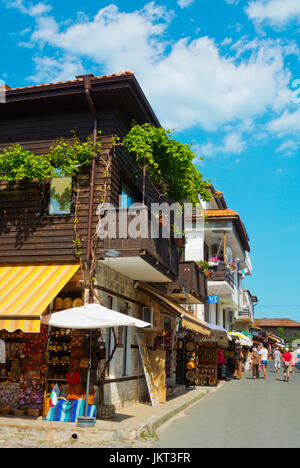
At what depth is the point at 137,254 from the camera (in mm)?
11984

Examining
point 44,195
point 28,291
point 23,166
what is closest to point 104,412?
point 28,291

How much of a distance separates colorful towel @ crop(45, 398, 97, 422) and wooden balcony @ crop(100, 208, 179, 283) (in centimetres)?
341

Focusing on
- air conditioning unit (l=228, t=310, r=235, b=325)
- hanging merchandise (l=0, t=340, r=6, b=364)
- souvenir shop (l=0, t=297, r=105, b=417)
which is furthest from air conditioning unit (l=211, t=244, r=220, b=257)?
hanging merchandise (l=0, t=340, r=6, b=364)

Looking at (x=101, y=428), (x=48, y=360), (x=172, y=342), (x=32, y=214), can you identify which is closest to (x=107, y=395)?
(x=48, y=360)

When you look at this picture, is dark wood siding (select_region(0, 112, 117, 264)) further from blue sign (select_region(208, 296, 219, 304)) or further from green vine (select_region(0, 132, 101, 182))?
blue sign (select_region(208, 296, 219, 304))

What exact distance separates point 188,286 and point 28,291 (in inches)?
344

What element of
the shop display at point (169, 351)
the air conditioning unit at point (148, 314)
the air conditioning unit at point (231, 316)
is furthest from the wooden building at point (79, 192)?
the air conditioning unit at point (231, 316)

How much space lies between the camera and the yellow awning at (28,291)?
9.72 metres

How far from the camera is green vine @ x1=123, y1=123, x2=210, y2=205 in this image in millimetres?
13102

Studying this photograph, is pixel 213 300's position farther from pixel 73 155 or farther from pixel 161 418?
pixel 73 155
